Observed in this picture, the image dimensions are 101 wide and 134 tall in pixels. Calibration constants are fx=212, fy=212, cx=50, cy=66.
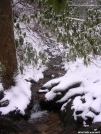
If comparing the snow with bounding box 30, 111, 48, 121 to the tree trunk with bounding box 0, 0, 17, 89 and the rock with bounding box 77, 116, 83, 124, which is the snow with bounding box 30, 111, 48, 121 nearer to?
the tree trunk with bounding box 0, 0, 17, 89

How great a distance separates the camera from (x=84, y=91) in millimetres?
4840

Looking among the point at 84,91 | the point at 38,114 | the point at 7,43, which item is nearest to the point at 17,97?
the point at 38,114

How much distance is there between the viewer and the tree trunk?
4798 mm

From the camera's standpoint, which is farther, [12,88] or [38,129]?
[12,88]

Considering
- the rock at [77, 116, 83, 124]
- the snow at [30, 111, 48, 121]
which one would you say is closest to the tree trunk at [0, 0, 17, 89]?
the snow at [30, 111, 48, 121]

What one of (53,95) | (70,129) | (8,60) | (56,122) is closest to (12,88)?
(8,60)

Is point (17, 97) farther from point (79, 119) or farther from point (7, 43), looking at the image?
point (79, 119)

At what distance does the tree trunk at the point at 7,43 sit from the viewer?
4.80 m

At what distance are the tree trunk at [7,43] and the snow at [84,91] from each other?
3.60 feet

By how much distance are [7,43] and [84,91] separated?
2113 millimetres

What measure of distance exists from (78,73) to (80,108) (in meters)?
1.82

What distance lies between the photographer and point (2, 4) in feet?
15.5

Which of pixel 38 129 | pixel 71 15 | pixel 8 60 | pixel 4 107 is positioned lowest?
pixel 38 129

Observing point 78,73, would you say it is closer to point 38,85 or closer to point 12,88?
point 38,85
